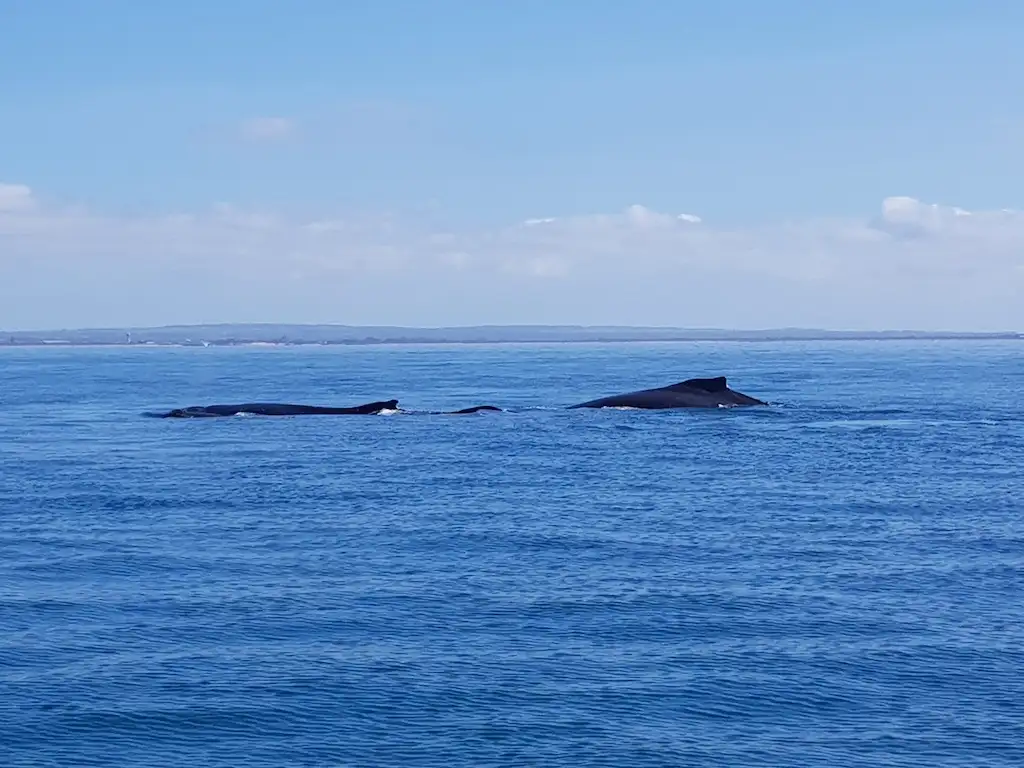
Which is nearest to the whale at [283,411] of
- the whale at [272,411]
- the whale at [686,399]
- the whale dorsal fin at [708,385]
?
the whale at [272,411]

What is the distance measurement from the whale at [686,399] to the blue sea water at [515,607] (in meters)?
14.7

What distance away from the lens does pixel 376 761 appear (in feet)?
38.4

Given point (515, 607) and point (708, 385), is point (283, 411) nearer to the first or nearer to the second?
point (708, 385)

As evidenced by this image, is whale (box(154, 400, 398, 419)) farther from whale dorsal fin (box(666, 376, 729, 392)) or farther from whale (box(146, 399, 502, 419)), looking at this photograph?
whale dorsal fin (box(666, 376, 729, 392))

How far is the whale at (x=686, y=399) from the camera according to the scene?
51125 mm

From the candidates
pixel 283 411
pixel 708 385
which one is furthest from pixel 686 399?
pixel 283 411

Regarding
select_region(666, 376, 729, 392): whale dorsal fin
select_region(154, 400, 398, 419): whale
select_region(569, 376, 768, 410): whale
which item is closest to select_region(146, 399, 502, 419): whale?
select_region(154, 400, 398, 419): whale

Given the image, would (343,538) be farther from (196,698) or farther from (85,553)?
(196,698)

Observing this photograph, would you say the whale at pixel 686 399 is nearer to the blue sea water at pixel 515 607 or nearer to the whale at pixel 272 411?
the whale at pixel 272 411

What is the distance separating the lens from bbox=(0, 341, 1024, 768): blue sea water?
1235 centimetres

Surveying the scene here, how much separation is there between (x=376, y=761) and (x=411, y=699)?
61.9 inches

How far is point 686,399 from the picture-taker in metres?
51.9

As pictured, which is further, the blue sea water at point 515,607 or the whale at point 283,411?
the whale at point 283,411

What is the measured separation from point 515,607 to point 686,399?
117ft
